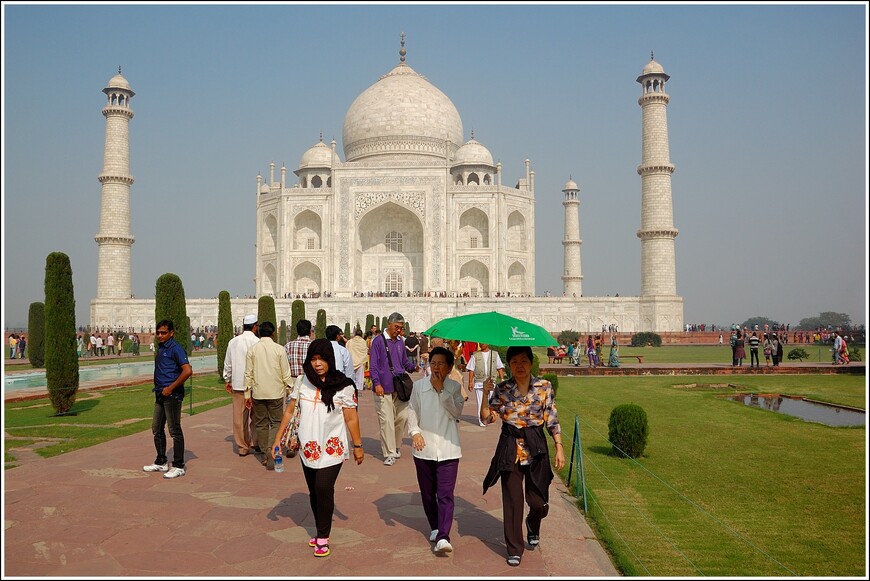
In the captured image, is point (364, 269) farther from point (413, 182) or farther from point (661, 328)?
point (661, 328)

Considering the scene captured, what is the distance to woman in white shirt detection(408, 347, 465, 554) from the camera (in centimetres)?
381

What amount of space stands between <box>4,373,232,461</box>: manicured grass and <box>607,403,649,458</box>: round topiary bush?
480 centimetres

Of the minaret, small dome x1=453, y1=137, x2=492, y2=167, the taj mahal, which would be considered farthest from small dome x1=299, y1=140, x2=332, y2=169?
the minaret

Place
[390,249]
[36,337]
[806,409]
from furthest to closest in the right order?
[390,249] < [36,337] < [806,409]

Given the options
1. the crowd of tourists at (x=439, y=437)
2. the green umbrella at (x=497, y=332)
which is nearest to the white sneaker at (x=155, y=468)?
the crowd of tourists at (x=439, y=437)

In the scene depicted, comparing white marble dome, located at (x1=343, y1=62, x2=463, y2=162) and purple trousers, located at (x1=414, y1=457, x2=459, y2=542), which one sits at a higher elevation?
white marble dome, located at (x1=343, y1=62, x2=463, y2=162)

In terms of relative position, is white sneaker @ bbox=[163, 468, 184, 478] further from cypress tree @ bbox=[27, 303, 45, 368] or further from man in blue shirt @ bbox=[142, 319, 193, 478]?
cypress tree @ bbox=[27, 303, 45, 368]

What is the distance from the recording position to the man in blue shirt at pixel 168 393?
5426 mm

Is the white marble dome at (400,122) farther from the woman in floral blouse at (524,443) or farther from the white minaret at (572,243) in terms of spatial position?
the woman in floral blouse at (524,443)

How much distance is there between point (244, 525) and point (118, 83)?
3357 centimetres

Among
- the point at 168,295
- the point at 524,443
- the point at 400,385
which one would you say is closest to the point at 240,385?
the point at 400,385

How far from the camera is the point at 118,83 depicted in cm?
3309

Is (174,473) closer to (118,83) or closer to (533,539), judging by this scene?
(533,539)

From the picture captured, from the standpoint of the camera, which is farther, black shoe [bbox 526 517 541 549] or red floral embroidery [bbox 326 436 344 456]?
black shoe [bbox 526 517 541 549]
